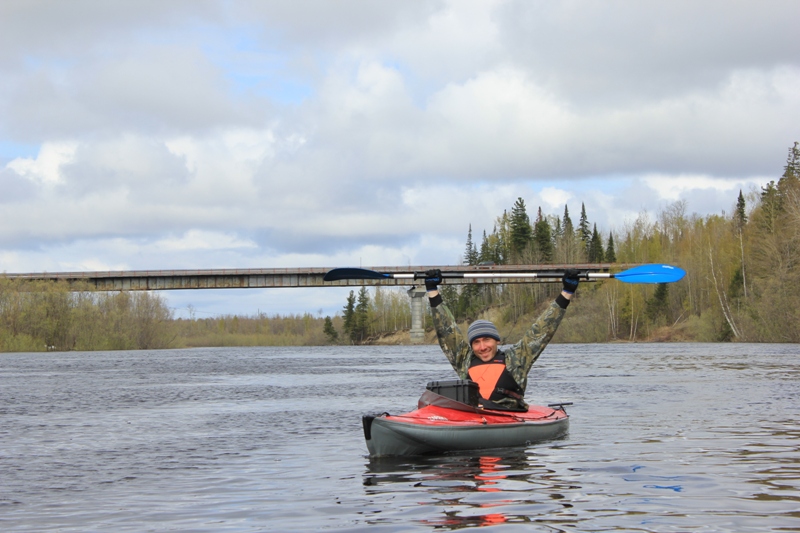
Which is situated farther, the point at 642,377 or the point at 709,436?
the point at 642,377

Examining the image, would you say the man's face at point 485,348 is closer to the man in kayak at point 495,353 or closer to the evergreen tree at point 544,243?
the man in kayak at point 495,353

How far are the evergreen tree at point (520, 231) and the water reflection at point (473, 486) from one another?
12293 centimetres

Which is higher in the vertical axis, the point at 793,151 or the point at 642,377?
the point at 793,151

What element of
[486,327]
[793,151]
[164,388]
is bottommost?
[164,388]

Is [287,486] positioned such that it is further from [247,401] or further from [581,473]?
[247,401]

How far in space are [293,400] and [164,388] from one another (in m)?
8.13

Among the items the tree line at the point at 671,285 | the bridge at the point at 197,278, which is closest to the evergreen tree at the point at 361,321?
the tree line at the point at 671,285

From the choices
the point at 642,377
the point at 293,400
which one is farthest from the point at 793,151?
the point at 293,400

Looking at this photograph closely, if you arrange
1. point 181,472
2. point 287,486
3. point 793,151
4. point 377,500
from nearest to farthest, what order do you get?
point 377,500 < point 287,486 < point 181,472 < point 793,151

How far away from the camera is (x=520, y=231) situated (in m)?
136

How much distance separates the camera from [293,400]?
2634 centimetres

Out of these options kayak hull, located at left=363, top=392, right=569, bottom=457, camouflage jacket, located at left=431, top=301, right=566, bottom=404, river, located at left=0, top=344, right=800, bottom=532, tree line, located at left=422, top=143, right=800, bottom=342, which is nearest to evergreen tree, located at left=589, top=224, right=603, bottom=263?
tree line, located at left=422, top=143, right=800, bottom=342

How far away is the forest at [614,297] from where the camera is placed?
72375 millimetres

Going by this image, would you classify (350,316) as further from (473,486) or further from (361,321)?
(473,486)
